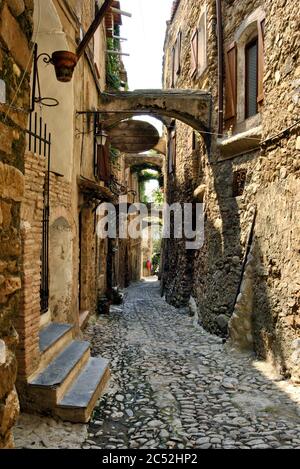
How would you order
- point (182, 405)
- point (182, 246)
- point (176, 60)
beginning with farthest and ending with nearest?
point (176, 60)
point (182, 246)
point (182, 405)

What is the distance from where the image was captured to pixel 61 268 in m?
6.78

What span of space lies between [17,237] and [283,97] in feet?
16.2

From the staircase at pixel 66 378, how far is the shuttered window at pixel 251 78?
5.46 meters

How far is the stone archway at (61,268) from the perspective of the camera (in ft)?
21.5

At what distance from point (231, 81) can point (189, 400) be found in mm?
6434

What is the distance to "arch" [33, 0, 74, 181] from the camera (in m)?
6.16

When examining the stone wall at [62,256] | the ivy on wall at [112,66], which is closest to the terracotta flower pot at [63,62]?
the stone wall at [62,256]

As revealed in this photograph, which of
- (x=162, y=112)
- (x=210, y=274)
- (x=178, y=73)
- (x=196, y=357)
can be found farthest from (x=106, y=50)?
(x=196, y=357)

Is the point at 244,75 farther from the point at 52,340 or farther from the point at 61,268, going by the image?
the point at 52,340

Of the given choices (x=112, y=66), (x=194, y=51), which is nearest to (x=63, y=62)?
(x=194, y=51)

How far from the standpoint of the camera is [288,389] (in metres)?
5.02

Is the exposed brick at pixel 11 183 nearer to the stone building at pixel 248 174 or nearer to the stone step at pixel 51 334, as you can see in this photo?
the stone step at pixel 51 334

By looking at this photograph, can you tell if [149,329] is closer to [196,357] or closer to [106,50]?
[196,357]

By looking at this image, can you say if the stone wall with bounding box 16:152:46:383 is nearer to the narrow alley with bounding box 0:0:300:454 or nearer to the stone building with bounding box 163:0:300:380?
the narrow alley with bounding box 0:0:300:454
